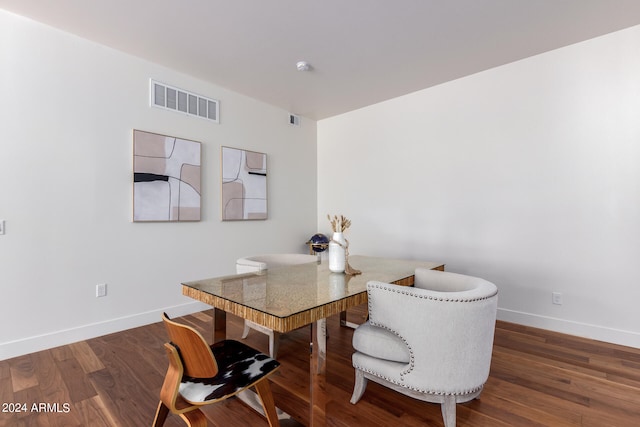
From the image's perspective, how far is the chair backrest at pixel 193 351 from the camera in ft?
3.89

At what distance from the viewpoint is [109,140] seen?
291 centimetres

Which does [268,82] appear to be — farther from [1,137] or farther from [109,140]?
[1,137]

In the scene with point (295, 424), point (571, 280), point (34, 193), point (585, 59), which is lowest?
point (295, 424)

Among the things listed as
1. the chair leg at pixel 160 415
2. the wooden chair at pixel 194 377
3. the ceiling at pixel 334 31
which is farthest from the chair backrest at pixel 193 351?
the ceiling at pixel 334 31

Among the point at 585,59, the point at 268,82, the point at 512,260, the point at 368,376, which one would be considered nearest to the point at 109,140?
the point at 268,82

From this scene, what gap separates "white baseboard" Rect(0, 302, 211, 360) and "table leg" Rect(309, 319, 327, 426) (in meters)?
2.42

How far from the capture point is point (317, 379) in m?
1.46

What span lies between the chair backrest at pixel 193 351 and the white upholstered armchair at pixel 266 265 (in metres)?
0.87

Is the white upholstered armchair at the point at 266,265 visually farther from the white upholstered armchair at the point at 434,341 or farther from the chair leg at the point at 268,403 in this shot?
the white upholstered armchair at the point at 434,341

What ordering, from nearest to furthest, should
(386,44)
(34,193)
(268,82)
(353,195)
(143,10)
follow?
(143,10) → (34,193) → (386,44) → (268,82) → (353,195)

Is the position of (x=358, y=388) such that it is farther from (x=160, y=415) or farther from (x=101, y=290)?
(x=101, y=290)

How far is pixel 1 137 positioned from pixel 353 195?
12.1 feet

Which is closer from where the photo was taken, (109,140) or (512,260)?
(109,140)

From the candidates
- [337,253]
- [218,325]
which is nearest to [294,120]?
[337,253]
